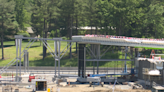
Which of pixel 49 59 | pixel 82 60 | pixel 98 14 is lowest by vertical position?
pixel 49 59

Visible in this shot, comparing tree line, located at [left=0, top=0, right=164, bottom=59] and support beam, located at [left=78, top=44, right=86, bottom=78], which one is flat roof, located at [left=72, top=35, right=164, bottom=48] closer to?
support beam, located at [left=78, top=44, right=86, bottom=78]

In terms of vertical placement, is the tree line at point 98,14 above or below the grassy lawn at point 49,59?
above

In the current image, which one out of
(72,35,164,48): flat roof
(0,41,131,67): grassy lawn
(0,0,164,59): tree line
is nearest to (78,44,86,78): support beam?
(72,35,164,48): flat roof

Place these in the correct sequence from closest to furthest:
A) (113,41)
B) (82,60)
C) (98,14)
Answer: (82,60) → (113,41) → (98,14)

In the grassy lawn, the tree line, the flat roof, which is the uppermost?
the tree line

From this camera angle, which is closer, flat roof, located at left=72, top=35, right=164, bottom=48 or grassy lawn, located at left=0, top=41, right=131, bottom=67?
flat roof, located at left=72, top=35, right=164, bottom=48

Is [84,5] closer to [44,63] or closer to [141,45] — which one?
[44,63]

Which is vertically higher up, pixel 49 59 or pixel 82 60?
pixel 82 60

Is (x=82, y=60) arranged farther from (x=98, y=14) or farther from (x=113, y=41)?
(x=98, y=14)

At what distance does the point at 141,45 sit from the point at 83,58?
13.4m

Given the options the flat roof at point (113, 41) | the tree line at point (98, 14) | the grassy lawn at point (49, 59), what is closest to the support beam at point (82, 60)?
the flat roof at point (113, 41)

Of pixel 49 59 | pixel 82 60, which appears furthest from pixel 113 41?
pixel 49 59

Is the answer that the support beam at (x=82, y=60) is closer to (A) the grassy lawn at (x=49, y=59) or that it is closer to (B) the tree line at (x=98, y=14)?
(A) the grassy lawn at (x=49, y=59)

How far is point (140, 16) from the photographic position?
94688 mm
